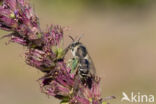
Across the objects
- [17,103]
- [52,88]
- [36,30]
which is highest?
[36,30]

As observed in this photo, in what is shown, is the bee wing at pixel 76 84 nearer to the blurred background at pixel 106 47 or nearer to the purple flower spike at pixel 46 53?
the purple flower spike at pixel 46 53

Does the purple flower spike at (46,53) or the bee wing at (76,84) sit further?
the bee wing at (76,84)

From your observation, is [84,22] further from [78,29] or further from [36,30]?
[36,30]

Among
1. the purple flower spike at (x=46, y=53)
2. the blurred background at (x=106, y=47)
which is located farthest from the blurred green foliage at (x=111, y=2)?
the purple flower spike at (x=46, y=53)

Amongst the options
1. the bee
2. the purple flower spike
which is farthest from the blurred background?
the purple flower spike

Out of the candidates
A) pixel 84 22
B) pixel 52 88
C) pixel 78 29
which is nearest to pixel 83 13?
pixel 84 22

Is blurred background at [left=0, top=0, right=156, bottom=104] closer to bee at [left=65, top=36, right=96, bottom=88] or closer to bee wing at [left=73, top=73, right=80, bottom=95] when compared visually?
bee at [left=65, top=36, right=96, bottom=88]
